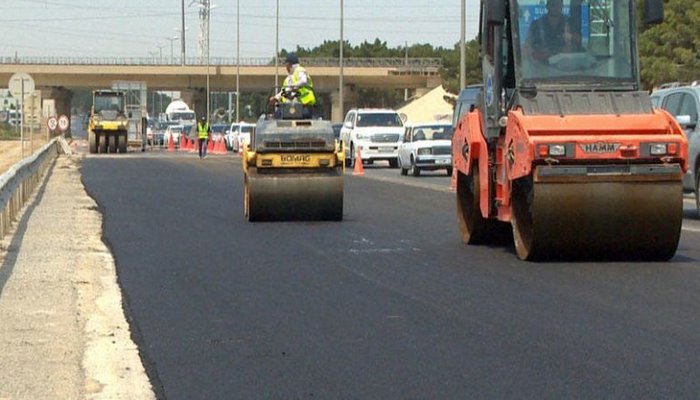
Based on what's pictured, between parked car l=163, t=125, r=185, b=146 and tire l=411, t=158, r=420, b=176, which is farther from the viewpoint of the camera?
parked car l=163, t=125, r=185, b=146

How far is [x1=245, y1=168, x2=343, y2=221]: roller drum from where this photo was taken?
21797 mm

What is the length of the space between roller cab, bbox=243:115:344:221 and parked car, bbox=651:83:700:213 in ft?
16.3

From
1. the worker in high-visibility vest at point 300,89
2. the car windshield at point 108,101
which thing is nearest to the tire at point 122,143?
the car windshield at point 108,101

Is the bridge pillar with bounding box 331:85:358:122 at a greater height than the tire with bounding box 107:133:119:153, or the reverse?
the bridge pillar with bounding box 331:85:358:122

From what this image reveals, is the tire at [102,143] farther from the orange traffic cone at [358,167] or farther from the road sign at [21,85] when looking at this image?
the road sign at [21,85]

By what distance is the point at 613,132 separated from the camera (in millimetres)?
15078

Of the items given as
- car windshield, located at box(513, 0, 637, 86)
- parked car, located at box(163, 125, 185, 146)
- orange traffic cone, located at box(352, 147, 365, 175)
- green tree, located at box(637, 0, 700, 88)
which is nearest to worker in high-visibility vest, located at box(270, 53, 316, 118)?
car windshield, located at box(513, 0, 637, 86)

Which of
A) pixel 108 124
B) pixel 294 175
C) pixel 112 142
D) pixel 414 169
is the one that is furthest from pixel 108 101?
pixel 294 175

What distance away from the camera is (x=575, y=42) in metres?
16.2

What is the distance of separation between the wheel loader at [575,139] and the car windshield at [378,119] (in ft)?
110

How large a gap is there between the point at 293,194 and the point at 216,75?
316 ft

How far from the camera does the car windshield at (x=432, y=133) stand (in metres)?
43.6

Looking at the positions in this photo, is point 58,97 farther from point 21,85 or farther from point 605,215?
point 605,215

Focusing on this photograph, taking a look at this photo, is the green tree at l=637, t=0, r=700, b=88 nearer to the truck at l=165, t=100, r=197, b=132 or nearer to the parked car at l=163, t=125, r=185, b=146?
the parked car at l=163, t=125, r=185, b=146
